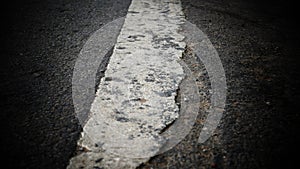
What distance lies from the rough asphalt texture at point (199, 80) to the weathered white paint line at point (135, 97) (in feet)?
0.38

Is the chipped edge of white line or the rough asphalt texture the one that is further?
the chipped edge of white line

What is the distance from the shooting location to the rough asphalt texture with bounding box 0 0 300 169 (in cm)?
126

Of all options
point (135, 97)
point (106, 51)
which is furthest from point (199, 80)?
point (106, 51)

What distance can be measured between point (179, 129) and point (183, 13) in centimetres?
162

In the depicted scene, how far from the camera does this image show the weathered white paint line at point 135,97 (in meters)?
1.27

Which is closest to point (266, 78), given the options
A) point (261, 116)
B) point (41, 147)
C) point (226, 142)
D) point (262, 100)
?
point (262, 100)

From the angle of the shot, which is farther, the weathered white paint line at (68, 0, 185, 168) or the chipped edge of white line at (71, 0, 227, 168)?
the chipped edge of white line at (71, 0, 227, 168)

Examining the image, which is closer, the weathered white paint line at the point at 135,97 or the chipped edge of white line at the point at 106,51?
the weathered white paint line at the point at 135,97

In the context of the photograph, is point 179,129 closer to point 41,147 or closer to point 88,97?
point 88,97

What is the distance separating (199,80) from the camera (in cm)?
179

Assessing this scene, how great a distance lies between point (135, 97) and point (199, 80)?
491 mm

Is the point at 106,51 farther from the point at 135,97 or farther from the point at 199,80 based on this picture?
the point at 199,80

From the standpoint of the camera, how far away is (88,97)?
159 centimetres

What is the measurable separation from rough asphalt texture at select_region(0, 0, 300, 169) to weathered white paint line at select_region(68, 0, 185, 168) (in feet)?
0.38
